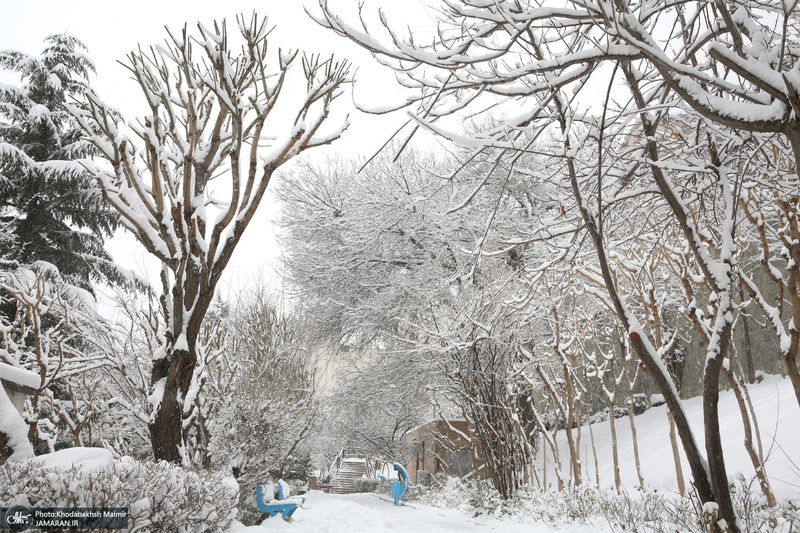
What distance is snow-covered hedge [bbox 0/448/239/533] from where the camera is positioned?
2.50 meters

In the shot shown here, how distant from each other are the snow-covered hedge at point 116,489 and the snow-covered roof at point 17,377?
1.03 meters

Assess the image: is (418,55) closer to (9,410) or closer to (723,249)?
(723,249)

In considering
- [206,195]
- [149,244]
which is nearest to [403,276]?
[206,195]

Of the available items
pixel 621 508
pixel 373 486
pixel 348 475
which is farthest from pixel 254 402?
pixel 348 475

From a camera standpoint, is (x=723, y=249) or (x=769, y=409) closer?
(x=723, y=249)

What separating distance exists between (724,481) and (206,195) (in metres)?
5.41

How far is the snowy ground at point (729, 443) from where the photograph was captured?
16.6 ft

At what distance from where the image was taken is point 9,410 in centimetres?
334

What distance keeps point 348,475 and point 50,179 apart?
679 inches

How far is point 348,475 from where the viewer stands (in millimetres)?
21938

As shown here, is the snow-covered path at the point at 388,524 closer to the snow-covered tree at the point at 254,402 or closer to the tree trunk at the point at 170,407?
the tree trunk at the point at 170,407

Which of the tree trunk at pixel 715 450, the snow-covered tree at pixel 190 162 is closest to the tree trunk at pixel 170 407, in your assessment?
the snow-covered tree at pixel 190 162

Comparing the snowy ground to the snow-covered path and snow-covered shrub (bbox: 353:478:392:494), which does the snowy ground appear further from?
snow-covered shrub (bbox: 353:478:392:494)

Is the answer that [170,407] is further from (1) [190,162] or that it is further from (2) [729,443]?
(2) [729,443]
